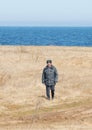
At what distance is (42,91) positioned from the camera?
2647 centimetres

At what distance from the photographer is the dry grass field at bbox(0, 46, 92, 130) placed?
20375 millimetres

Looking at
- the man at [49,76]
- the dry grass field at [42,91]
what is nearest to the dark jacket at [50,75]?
the man at [49,76]

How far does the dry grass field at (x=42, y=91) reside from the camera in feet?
66.8

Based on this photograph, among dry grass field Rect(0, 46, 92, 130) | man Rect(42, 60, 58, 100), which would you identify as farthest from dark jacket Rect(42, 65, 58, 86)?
dry grass field Rect(0, 46, 92, 130)

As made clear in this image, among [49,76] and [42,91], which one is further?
[42,91]

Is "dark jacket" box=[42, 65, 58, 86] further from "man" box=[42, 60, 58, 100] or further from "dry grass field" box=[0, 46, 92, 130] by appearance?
"dry grass field" box=[0, 46, 92, 130]

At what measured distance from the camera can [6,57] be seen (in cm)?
3681

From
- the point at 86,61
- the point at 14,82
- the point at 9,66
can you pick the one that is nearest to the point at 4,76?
the point at 14,82

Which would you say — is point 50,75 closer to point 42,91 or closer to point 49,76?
point 49,76

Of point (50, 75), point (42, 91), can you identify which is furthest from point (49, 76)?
point (42, 91)

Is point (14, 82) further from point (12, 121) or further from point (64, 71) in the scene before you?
point (12, 121)

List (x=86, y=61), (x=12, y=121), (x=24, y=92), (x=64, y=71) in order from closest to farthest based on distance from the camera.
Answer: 1. (x=12, y=121)
2. (x=24, y=92)
3. (x=64, y=71)
4. (x=86, y=61)

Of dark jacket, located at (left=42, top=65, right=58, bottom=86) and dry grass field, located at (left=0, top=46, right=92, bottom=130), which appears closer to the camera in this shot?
dry grass field, located at (left=0, top=46, right=92, bottom=130)

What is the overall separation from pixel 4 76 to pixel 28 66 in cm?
444
